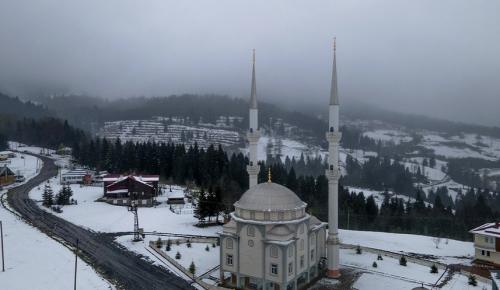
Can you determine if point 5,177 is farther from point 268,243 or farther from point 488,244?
point 488,244

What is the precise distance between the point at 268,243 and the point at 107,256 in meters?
18.1

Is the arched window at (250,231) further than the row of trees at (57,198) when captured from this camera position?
No

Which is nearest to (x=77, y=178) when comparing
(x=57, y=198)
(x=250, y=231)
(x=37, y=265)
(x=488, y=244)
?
(x=57, y=198)

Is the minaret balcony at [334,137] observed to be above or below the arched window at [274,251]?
above

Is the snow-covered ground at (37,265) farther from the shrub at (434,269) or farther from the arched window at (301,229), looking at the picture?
the shrub at (434,269)

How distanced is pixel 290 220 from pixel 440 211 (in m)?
50.5

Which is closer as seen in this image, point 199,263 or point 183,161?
point 199,263

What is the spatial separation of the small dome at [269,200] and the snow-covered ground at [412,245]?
59.3 feet

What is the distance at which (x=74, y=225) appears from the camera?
5362 centimetres

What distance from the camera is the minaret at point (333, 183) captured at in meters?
38.5

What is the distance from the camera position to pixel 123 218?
5734cm

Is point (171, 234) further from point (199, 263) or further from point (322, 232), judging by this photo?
point (322, 232)

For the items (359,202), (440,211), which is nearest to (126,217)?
(359,202)

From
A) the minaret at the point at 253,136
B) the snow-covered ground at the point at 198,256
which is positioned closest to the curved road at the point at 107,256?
the snow-covered ground at the point at 198,256
